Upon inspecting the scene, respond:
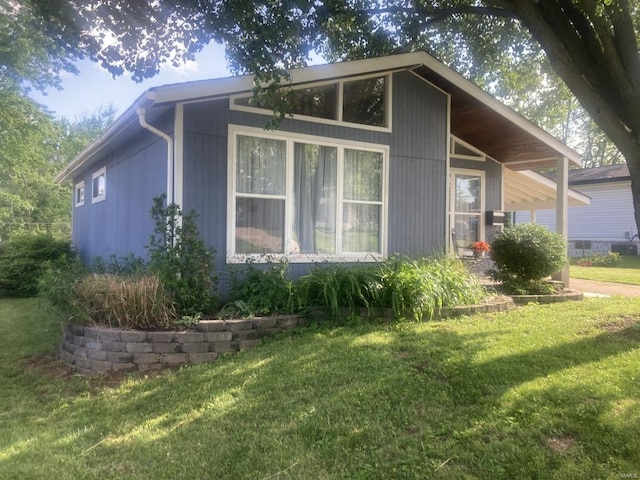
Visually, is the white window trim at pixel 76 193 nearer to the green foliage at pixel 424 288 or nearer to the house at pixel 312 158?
the house at pixel 312 158

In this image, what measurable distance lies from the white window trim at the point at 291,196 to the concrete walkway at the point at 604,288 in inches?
185

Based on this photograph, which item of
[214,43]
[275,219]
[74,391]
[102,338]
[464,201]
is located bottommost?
[74,391]

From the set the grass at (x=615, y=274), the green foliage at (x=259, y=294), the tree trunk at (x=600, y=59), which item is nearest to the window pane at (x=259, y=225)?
the green foliage at (x=259, y=294)

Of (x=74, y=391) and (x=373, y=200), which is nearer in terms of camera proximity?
(x=74, y=391)

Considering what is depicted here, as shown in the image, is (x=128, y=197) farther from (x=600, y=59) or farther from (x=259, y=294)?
(x=600, y=59)

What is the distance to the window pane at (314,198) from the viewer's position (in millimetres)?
7234

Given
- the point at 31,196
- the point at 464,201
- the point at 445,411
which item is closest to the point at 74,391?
the point at 445,411

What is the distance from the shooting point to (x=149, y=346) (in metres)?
4.99

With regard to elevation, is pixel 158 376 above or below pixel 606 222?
below

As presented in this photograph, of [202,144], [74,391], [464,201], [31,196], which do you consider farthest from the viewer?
[31,196]

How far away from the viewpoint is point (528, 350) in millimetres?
4715

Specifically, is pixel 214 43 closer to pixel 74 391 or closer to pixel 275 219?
pixel 275 219

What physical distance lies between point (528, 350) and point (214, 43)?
20.8 ft

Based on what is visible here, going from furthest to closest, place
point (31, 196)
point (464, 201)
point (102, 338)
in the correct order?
point (31, 196)
point (464, 201)
point (102, 338)
